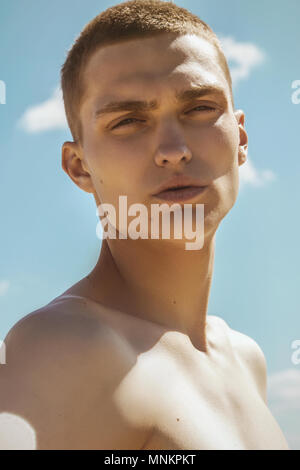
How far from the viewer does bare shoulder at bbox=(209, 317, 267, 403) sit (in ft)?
10.9

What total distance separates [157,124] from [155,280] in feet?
2.52

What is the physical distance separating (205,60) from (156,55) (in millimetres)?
297

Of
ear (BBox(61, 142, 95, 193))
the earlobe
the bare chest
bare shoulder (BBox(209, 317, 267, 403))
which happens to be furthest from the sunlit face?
bare shoulder (BBox(209, 317, 267, 403))

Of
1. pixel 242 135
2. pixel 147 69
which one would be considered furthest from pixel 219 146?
pixel 242 135

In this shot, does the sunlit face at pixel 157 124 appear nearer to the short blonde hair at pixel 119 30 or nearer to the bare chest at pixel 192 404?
the short blonde hair at pixel 119 30

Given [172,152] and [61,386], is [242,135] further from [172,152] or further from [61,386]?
[61,386]


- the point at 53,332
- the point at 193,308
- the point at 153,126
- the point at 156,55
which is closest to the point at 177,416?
the point at 53,332

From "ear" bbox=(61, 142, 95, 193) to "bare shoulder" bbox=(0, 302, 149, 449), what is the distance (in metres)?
0.99

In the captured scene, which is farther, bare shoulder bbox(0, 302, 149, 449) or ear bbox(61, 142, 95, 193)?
ear bbox(61, 142, 95, 193)

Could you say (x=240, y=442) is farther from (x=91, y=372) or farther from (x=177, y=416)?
(x=91, y=372)

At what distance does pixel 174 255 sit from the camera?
2828 millimetres

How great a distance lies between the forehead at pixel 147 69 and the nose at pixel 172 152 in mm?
233

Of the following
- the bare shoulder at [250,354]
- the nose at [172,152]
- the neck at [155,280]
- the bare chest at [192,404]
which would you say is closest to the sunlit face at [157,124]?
the nose at [172,152]

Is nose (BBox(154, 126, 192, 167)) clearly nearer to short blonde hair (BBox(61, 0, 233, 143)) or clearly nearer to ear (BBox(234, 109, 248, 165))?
short blonde hair (BBox(61, 0, 233, 143))
